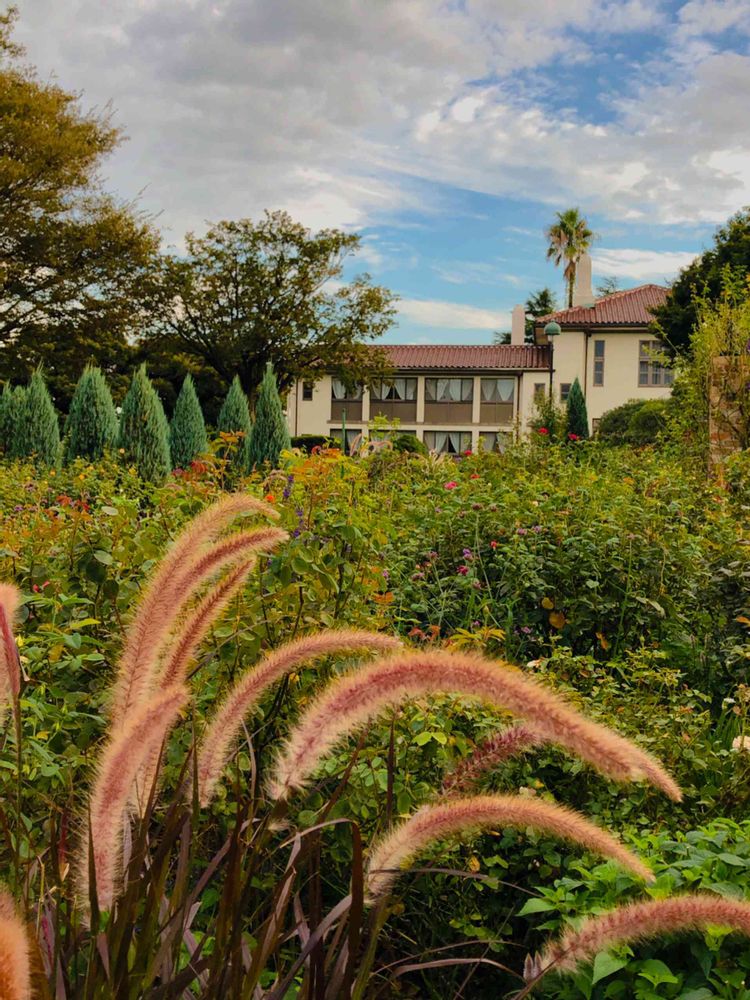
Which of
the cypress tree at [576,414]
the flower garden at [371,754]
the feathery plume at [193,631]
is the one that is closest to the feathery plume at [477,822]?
the flower garden at [371,754]

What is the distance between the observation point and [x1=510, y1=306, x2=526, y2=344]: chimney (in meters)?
41.5

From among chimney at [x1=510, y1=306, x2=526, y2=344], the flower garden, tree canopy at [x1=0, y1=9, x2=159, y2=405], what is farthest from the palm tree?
the flower garden

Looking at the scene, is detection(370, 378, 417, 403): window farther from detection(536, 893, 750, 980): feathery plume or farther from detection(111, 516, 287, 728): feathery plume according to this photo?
detection(536, 893, 750, 980): feathery plume

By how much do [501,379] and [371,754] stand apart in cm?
3821

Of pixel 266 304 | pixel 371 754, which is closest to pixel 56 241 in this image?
pixel 266 304

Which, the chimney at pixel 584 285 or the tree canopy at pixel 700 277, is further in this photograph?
the chimney at pixel 584 285

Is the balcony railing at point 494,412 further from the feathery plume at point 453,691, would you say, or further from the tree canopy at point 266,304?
the feathery plume at point 453,691

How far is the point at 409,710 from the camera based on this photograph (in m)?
2.72

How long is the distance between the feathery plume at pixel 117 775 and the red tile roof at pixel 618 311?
121 ft

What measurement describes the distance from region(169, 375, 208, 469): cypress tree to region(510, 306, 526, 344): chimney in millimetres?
23830

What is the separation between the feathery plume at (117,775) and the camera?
117 cm

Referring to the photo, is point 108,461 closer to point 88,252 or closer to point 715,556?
point 715,556

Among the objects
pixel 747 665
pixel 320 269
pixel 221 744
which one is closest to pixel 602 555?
pixel 747 665

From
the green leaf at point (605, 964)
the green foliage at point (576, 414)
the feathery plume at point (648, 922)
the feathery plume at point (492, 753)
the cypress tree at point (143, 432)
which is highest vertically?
the green foliage at point (576, 414)
